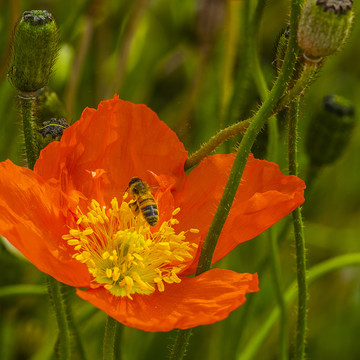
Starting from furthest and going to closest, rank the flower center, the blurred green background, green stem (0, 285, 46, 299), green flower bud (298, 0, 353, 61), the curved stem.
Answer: the blurred green background → green stem (0, 285, 46, 299) → the flower center → the curved stem → green flower bud (298, 0, 353, 61)

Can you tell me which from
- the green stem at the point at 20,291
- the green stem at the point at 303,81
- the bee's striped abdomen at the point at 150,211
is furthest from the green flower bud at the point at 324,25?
the green stem at the point at 20,291

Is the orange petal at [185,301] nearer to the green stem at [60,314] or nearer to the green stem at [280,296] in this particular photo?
the green stem at [60,314]

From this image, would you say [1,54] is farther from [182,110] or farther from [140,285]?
[140,285]

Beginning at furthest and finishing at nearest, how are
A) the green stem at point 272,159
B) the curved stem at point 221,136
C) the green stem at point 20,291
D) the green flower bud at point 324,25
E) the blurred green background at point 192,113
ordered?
the blurred green background at point 192,113
the green stem at point 20,291
the green stem at point 272,159
the curved stem at point 221,136
the green flower bud at point 324,25

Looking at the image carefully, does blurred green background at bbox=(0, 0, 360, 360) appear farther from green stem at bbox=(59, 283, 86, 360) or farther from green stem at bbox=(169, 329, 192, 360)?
green stem at bbox=(169, 329, 192, 360)

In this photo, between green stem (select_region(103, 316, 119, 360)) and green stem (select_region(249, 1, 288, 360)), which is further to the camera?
green stem (select_region(249, 1, 288, 360))

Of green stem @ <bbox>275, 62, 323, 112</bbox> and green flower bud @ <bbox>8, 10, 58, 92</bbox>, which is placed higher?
green stem @ <bbox>275, 62, 323, 112</bbox>

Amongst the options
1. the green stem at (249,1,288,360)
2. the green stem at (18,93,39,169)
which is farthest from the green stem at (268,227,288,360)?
the green stem at (18,93,39,169)
